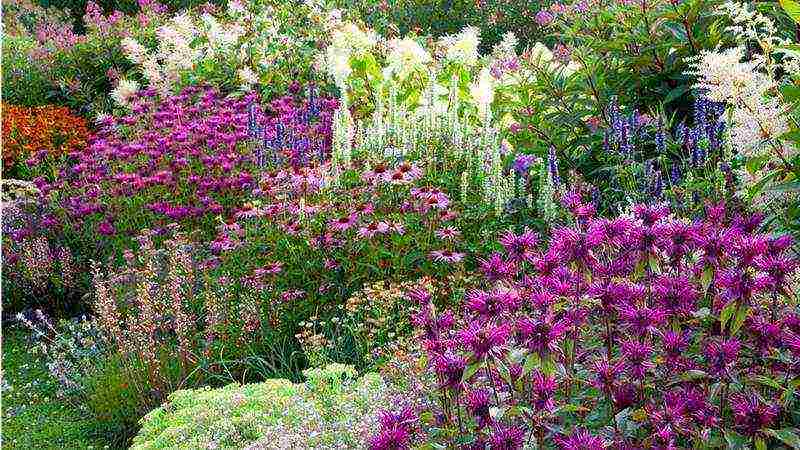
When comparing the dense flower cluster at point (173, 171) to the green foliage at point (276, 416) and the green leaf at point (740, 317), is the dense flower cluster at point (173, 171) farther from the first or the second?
the green leaf at point (740, 317)

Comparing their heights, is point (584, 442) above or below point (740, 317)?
below

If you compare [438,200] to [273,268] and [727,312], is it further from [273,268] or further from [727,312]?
[727,312]

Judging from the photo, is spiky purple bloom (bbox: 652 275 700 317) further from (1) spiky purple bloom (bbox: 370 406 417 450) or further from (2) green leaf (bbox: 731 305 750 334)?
(1) spiky purple bloom (bbox: 370 406 417 450)

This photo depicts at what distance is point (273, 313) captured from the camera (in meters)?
5.01

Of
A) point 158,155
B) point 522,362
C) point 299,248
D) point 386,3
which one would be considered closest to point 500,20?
point 386,3

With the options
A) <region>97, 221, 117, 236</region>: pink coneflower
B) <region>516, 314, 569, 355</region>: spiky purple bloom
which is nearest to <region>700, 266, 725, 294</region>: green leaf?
<region>516, 314, 569, 355</region>: spiky purple bloom

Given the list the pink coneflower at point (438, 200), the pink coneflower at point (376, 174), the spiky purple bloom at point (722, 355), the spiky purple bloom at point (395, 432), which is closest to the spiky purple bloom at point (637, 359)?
the spiky purple bloom at point (722, 355)

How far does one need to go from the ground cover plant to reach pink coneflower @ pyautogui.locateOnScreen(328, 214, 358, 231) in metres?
0.02

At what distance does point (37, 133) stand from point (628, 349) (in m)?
8.23

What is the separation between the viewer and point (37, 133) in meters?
9.46

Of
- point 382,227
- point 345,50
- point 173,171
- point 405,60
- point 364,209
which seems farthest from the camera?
point 345,50

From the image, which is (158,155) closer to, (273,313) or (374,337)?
(273,313)

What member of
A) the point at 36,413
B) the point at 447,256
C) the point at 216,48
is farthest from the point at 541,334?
the point at 216,48

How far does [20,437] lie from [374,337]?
1.87 meters
